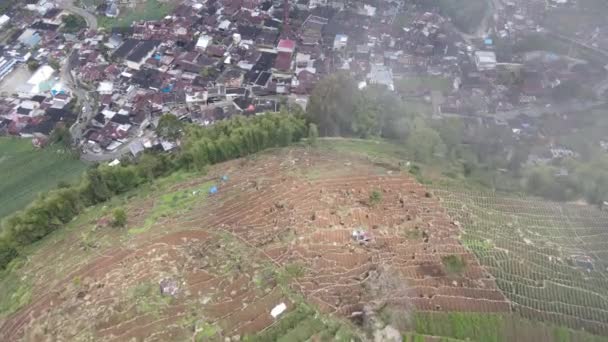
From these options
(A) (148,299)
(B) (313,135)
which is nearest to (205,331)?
(A) (148,299)

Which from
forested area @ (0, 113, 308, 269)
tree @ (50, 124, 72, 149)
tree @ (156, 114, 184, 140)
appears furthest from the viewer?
tree @ (50, 124, 72, 149)

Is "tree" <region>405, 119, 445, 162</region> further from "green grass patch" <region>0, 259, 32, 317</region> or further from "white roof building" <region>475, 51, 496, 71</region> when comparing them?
"green grass patch" <region>0, 259, 32, 317</region>

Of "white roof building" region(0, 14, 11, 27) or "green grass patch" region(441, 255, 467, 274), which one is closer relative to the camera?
"green grass patch" region(441, 255, 467, 274)

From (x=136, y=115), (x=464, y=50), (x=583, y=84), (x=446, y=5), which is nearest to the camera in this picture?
(x=136, y=115)

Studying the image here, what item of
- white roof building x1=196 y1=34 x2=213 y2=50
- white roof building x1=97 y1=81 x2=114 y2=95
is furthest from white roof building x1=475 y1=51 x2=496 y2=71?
white roof building x1=97 y1=81 x2=114 y2=95

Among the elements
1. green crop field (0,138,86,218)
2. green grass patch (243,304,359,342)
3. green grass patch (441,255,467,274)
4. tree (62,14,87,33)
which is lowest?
green crop field (0,138,86,218)

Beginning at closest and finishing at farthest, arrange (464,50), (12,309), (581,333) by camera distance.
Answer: (581,333)
(12,309)
(464,50)

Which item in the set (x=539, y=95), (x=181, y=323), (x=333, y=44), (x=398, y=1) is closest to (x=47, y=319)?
(x=181, y=323)

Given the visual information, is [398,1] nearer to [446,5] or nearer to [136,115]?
[446,5]

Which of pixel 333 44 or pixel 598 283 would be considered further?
pixel 333 44
